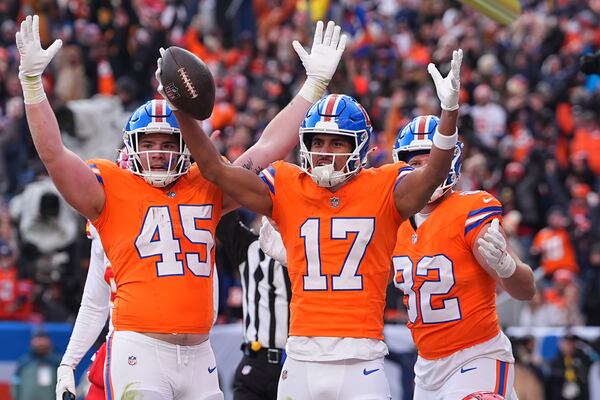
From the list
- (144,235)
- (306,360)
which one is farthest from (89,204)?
(306,360)

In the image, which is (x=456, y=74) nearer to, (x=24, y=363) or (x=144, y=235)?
(x=144, y=235)

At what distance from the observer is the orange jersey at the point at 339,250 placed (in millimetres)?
5312

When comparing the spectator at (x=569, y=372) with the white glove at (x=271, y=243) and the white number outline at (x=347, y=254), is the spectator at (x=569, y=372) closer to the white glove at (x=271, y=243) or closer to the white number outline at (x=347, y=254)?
the white glove at (x=271, y=243)

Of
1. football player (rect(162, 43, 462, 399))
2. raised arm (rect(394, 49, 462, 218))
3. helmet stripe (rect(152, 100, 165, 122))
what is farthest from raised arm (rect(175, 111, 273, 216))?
raised arm (rect(394, 49, 462, 218))

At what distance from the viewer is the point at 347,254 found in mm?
5316

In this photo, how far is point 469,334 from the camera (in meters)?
6.02

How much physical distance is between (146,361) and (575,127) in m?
10.0

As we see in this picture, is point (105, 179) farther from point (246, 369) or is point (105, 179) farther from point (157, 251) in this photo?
point (246, 369)

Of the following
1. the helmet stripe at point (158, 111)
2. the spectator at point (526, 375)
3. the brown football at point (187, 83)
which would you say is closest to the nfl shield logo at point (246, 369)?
the helmet stripe at point (158, 111)

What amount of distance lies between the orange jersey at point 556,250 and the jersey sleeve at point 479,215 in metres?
6.60

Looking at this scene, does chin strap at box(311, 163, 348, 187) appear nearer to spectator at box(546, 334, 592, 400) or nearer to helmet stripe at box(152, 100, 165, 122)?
helmet stripe at box(152, 100, 165, 122)

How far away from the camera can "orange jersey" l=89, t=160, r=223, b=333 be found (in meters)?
5.45

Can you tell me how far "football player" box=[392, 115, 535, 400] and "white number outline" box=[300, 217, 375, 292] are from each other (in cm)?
75

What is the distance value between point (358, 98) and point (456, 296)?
817 cm
